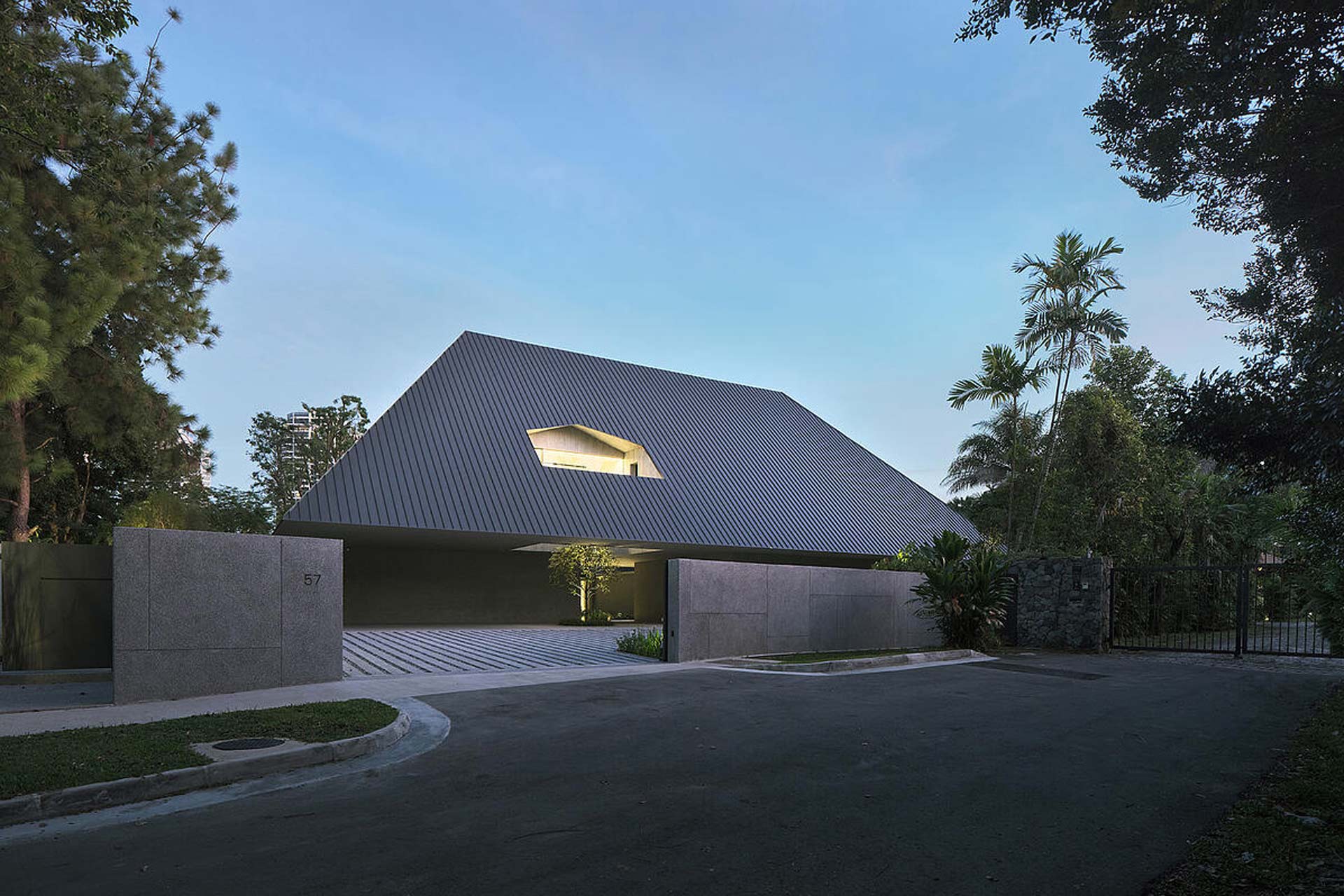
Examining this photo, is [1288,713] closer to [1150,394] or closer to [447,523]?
[447,523]

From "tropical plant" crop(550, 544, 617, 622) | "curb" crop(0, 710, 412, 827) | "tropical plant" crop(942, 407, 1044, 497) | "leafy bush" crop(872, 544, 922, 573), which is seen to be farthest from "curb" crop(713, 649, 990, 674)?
"tropical plant" crop(942, 407, 1044, 497)

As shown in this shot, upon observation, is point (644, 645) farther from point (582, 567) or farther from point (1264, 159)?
point (1264, 159)

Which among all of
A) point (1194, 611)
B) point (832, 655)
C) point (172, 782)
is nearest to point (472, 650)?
point (832, 655)

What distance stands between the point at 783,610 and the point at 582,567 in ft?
34.8

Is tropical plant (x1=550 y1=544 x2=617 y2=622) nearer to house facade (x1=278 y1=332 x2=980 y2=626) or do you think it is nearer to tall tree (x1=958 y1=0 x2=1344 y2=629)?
house facade (x1=278 y1=332 x2=980 y2=626)

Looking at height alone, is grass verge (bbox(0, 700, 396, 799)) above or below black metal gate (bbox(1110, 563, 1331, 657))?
above

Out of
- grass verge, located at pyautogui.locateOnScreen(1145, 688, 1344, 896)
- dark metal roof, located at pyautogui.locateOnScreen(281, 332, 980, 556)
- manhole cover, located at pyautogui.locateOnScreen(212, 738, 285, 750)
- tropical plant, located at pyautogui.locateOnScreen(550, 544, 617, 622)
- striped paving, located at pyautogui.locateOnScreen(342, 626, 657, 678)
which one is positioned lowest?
striped paving, located at pyautogui.locateOnScreen(342, 626, 657, 678)

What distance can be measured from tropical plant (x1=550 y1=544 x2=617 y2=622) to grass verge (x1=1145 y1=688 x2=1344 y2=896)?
70.2 ft

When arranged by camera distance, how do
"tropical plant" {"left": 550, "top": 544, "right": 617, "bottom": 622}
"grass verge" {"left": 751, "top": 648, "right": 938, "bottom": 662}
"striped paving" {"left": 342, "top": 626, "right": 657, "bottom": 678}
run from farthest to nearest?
"tropical plant" {"left": 550, "top": 544, "right": 617, "bottom": 622} → "grass verge" {"left": 751, "top": 648, "right": 938, "bottom": 662} → "striped paving" {"left": 342, "top": 626, "right": 657, "bottom": 678}

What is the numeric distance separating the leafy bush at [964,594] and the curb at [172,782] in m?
14.4

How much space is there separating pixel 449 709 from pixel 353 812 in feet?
14.7

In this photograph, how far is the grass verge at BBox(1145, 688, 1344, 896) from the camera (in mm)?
4441

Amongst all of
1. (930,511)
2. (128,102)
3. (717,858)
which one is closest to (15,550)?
(128,102)

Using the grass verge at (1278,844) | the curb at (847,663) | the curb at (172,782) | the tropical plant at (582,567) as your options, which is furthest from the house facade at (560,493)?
the grass verge at (1278,844)
